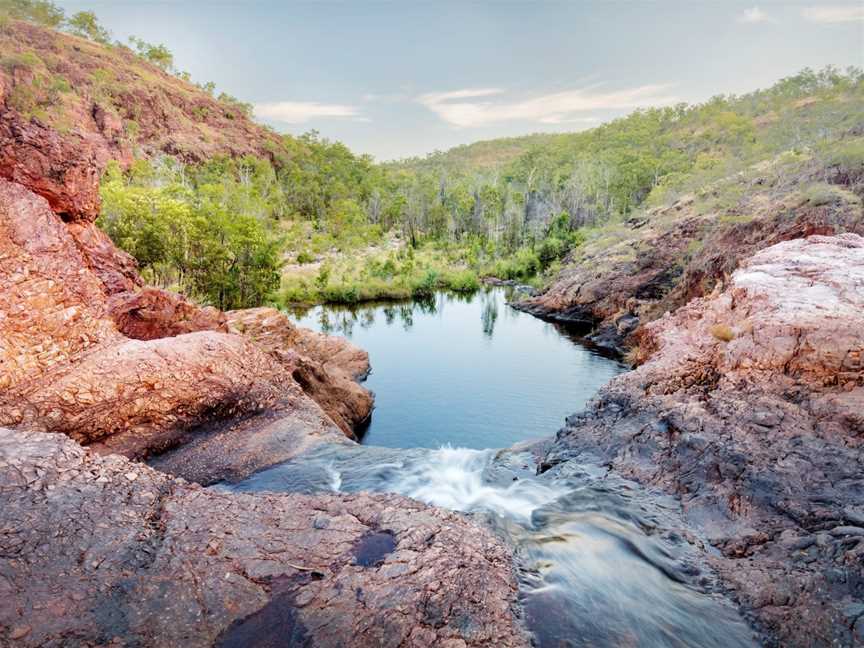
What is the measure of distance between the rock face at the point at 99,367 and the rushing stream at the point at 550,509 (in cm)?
157

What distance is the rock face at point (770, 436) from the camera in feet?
17.8

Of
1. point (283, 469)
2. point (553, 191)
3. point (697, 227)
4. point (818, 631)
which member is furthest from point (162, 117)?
point (818, 631)

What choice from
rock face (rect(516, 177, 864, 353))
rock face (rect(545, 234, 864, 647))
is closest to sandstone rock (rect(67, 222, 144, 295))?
rock face (rect(545, 234, 864, 647))

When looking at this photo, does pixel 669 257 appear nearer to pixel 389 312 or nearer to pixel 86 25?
pixel 389 312

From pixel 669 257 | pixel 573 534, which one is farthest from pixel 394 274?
pixel 573 534

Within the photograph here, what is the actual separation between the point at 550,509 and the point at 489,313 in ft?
84.0

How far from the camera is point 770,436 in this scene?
7676 mm

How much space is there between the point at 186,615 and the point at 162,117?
89621 millimetres

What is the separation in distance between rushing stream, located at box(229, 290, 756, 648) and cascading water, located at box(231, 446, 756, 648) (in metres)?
0.02

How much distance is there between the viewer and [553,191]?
71375 mm

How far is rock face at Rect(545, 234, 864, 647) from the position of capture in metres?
5.43

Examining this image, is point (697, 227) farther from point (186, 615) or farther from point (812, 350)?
point (186, 615)

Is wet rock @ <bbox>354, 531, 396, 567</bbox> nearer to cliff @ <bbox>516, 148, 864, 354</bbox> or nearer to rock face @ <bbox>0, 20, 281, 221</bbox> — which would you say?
cliff @ <bbox>516, 148, 864, 354</bbox>

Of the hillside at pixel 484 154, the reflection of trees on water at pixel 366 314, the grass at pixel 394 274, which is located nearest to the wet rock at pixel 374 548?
the reflection of trees on water at pixel 366 314
